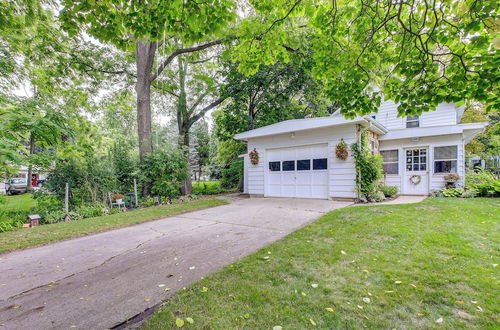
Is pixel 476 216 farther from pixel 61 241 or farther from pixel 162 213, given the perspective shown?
pixel 61 241

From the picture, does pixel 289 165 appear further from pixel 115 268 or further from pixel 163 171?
pixel 115 268

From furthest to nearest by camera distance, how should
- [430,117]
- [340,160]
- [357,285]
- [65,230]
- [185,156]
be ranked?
[430,117] < [185,156] < [340,160] < [65,230] < [357,285]

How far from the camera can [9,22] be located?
13.6 feet

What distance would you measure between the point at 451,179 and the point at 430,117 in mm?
3798

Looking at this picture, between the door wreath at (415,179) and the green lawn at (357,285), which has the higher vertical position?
the door wreath at (415,179)

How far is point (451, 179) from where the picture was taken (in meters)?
8.88

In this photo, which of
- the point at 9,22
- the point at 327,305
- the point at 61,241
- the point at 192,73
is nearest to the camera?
the point at 327,305

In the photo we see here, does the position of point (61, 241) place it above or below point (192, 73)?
below

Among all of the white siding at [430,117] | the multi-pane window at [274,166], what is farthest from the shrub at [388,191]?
the multi-pane window at [274,166]

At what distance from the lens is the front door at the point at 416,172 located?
954 centimetres

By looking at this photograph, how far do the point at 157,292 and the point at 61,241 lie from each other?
3.68 metres

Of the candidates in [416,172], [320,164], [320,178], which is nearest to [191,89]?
[320,164]

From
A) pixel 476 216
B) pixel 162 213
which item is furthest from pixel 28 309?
pixel 476 216

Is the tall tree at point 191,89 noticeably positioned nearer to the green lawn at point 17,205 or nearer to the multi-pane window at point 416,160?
the green lawn at point 17,205
